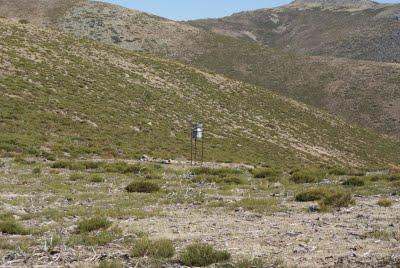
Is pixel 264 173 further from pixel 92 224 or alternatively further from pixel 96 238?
pixel 96 238

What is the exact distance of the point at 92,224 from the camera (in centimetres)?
1406

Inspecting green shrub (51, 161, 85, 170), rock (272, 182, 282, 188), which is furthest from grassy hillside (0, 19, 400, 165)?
rock (272, 182, 282, 188)

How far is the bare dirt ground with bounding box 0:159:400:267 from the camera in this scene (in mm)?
11031

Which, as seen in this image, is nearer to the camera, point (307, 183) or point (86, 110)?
point (307, 183)

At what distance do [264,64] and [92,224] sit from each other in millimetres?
97516

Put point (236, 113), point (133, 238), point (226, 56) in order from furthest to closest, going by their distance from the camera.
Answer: point (226, 56) < point (236, 113) < point (133, 238)

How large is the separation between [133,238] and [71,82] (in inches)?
1655

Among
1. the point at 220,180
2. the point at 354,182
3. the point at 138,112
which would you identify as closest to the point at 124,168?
the point at 220,180

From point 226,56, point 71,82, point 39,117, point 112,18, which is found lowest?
point 39,117

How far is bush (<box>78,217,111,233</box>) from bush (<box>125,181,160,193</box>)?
23.4 ft

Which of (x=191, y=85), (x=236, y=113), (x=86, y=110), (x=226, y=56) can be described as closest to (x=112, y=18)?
(x=226, y=56)

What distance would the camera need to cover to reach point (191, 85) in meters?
67.8

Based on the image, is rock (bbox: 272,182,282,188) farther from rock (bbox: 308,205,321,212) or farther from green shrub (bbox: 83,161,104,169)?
green shrub (bbox: 83,161,104,169)

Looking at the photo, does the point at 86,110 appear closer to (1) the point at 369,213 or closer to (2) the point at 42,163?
(2) the point at 42,163
